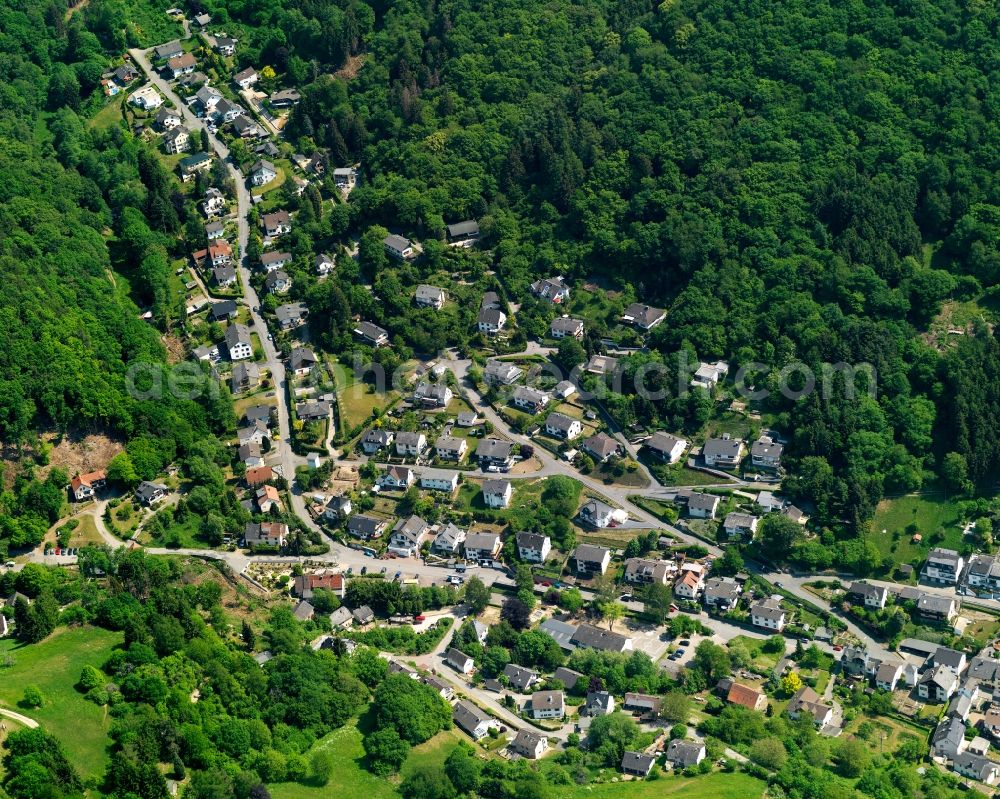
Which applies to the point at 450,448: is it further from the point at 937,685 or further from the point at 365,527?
the point at 937,685

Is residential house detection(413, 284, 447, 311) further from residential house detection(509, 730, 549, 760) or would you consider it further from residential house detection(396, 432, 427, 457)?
residential house detection(509, 730, 549, 760)

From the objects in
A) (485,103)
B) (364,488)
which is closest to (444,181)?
(485,103)

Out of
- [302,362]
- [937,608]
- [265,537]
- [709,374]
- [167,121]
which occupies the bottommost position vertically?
[937,608]

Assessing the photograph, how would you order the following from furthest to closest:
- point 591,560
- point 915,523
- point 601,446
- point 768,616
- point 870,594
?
point 601,446
point 915,523
point 591,560
point 870,594
point 768,616

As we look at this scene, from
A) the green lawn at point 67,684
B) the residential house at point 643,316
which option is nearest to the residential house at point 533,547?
the residential house at point 643,316

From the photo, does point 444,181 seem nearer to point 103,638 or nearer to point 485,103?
point 485,103

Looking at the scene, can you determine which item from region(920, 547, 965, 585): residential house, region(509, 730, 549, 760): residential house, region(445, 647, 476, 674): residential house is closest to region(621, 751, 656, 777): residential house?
region(509, 730, 549, 760): residential house

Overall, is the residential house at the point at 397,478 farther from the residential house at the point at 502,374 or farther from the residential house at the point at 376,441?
the residential house at the point at 502,374

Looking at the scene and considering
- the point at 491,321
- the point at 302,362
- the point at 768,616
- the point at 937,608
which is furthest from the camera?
the point at 491,321

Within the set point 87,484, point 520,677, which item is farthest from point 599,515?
point 87,484
